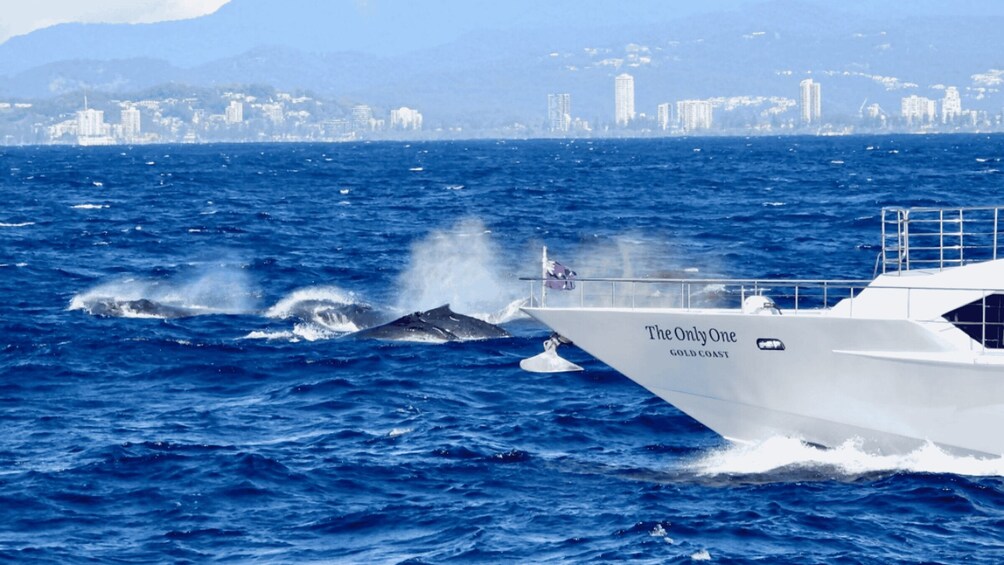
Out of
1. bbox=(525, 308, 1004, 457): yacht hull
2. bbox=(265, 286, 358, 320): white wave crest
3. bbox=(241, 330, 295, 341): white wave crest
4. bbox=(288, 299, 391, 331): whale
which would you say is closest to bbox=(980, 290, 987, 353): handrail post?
bbox=(525, 308, 1004, 457): yacht hull

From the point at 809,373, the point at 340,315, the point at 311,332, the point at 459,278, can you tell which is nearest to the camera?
the point at 809,373

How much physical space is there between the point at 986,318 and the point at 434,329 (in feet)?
56.6

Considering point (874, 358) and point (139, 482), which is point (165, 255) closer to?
point (139, 482)

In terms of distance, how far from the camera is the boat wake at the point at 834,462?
2388cm

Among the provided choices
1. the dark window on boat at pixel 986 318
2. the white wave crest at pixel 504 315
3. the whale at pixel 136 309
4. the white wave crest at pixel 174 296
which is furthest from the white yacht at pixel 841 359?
the white wave crest at pixel 174 296

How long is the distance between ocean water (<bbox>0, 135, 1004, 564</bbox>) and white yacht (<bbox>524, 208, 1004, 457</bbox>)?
57 cm

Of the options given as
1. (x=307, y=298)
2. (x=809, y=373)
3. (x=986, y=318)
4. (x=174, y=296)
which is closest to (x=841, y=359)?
(x=809, y=373)

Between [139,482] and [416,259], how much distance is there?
35.9 metres

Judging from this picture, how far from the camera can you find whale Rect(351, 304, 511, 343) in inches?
1524

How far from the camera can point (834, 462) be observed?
968 inches

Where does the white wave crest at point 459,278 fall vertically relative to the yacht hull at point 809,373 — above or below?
below

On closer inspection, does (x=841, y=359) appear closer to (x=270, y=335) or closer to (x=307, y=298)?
(x=270, y=335)

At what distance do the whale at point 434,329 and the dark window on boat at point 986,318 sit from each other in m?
16.2

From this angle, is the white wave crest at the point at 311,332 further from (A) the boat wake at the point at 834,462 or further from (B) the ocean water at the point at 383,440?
(A) the boat wake at the point at 834,462
